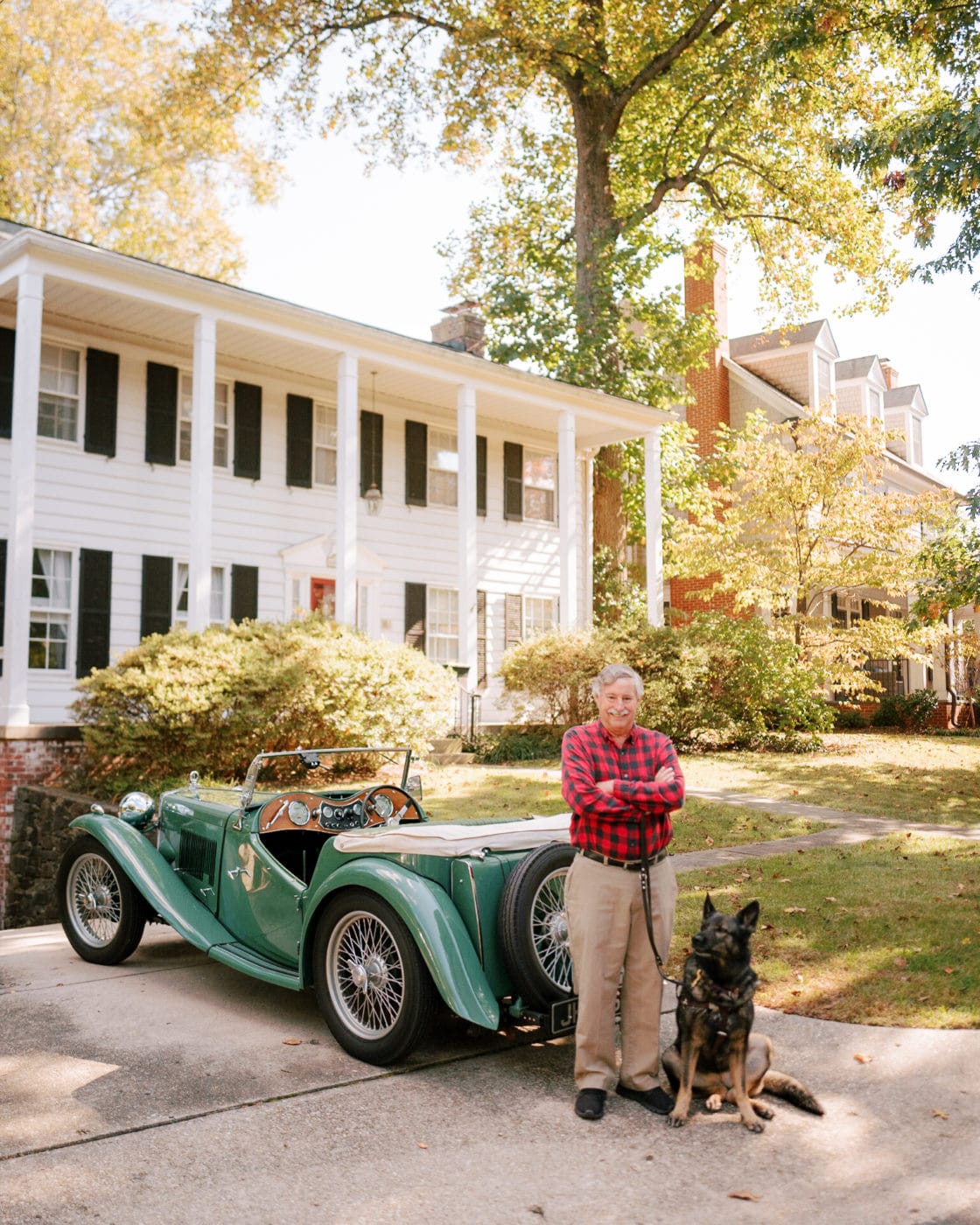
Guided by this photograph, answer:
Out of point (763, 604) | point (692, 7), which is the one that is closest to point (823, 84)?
point (692, 7)

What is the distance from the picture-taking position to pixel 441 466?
20844 millimetres

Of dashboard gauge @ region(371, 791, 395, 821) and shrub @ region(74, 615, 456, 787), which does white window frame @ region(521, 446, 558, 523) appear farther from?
dashboard gauge @ region(371, 791, 395, 821)

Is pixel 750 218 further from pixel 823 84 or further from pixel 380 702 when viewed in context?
pixel 380 702

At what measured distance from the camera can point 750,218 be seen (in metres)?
26.3

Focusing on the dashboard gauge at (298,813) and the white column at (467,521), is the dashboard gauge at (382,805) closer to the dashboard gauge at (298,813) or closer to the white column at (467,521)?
the dashboard gauge at (298,813)

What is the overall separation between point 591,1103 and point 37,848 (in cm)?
965

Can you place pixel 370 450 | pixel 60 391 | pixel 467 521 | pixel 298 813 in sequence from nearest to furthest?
pixel 298 813, pixel 60 391, pixel 467 521, pixel 370 450

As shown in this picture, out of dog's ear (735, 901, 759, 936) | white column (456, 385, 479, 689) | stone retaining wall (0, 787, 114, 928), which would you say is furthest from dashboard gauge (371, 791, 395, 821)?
white column (456, 385, 479, 689)

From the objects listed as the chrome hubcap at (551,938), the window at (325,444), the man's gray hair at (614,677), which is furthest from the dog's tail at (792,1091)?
the window at (325,444)

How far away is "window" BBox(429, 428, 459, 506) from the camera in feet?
67.9

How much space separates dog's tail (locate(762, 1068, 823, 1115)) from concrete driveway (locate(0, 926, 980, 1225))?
0.04 m

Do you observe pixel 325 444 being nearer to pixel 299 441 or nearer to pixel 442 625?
pixel 299 441

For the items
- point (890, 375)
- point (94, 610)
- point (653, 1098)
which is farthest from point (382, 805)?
point (890, 375)

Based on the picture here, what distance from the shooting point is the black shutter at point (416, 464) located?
20.2 metres
